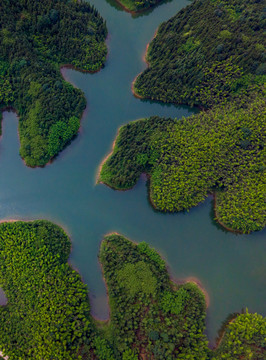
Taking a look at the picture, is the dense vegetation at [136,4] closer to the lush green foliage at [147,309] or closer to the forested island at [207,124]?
the forested island at [207,124]

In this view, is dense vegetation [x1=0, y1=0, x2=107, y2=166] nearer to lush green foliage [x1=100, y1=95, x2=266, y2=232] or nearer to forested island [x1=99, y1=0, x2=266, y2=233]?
forested island [x1=99, y1=0, x2=266, y2=233]

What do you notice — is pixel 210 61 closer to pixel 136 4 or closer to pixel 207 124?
pixel 207 124

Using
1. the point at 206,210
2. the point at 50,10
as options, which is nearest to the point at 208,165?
the point at 206,210

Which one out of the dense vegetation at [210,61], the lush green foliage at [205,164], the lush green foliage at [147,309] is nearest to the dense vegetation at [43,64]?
the lush green foliage at [205,164]

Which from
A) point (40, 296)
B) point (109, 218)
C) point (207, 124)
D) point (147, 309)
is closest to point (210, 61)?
point (207, 124)

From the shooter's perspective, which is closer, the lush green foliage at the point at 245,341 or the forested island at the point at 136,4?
the lush green foliage at the point at 245,341

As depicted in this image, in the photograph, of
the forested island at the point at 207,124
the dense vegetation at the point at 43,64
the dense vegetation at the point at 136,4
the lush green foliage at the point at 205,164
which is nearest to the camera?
the lush green foliage at the point at 205,164

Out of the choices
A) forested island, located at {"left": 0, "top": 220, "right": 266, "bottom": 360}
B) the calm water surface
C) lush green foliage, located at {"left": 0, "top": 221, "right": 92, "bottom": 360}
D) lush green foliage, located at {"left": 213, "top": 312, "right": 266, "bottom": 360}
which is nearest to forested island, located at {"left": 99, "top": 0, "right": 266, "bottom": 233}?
the calm water surface
